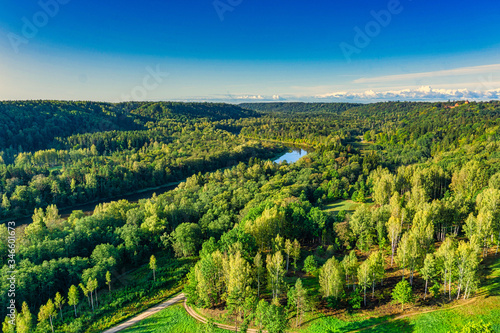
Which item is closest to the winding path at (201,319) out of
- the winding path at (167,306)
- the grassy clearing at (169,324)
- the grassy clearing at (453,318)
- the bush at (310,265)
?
the winding path at (167,306)

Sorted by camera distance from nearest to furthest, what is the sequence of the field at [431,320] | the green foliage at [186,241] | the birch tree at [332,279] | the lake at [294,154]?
the field at [431,320] < the birch tree at [332,279] < the green foliage at [186,241] < the lake at [294,154]

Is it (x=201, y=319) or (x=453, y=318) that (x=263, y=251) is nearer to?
(x=201, y=319)

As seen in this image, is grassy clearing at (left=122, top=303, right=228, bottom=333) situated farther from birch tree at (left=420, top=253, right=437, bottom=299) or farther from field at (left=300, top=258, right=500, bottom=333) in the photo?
birch tree at (left=420, top=253, right=437, bottom=299)

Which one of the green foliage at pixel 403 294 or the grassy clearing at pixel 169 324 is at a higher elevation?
the green foliage at pixel 403 294

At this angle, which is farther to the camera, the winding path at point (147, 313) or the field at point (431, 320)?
the winding path at point (147, 313)

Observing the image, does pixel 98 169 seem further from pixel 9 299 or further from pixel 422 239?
pixel 422 239

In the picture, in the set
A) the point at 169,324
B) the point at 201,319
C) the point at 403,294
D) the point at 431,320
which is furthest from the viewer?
the point at 201,319

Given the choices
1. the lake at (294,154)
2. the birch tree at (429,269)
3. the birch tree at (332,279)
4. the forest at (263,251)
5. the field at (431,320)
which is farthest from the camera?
the lake at (294,154)

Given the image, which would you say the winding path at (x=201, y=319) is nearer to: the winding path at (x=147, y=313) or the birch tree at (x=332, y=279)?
the winding path at (x=147, y=313)

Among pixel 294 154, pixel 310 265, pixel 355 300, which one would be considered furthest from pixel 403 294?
pixel 294 154

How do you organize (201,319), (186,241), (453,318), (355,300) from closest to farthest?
(453,318), (355,300), (201,319), (186,241)
